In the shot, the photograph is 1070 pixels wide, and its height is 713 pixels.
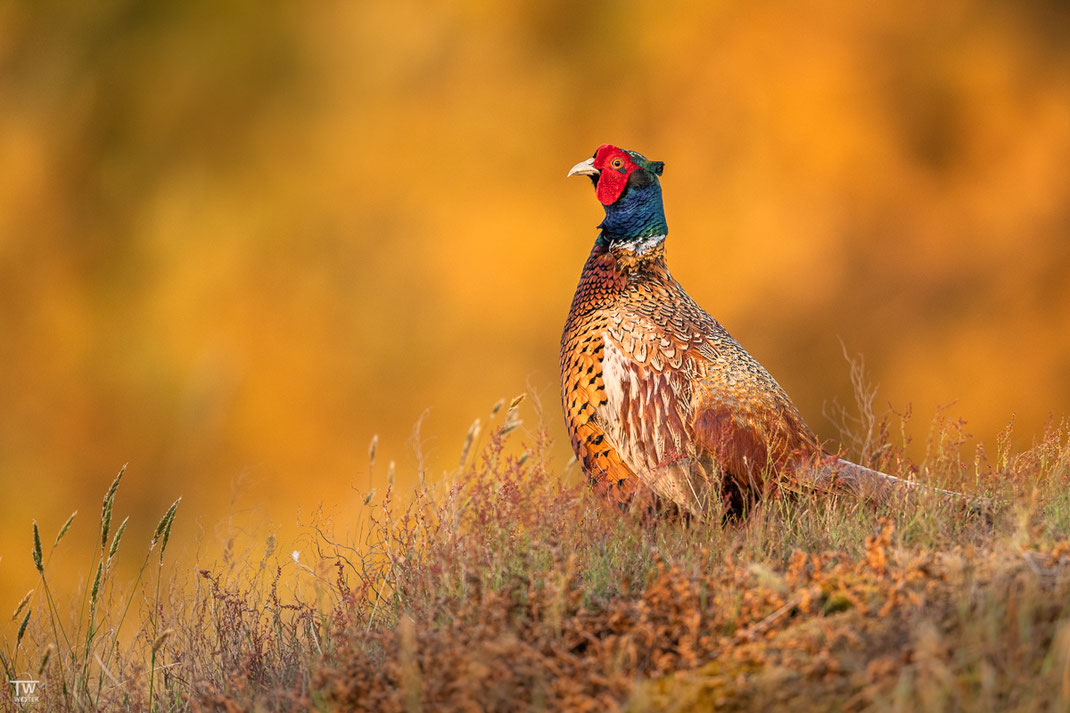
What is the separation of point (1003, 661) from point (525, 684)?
115cm

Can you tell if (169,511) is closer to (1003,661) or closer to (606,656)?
(606,656)

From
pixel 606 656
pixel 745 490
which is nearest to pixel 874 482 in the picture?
pixel 745 490

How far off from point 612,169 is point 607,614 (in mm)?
2974

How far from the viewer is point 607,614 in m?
2.92

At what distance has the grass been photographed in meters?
2.37

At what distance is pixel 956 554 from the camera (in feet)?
9.15

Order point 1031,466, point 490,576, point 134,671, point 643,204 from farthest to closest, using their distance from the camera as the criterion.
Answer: point 643,204 → point 1031,466 → point 134,671 → point 490,576

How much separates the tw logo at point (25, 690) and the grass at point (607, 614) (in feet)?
0.13

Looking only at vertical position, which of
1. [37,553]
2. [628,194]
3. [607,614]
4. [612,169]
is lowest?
[607,614]

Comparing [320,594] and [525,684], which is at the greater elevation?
[320,594]

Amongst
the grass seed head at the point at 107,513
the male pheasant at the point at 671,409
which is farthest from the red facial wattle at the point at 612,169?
the grass seed head at the point at 107,513

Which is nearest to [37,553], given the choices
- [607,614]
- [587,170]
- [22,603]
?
[22,603]

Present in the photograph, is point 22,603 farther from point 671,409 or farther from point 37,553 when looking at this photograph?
point 671,409

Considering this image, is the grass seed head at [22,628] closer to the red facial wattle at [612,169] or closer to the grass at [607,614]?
the grass at [607,614]
